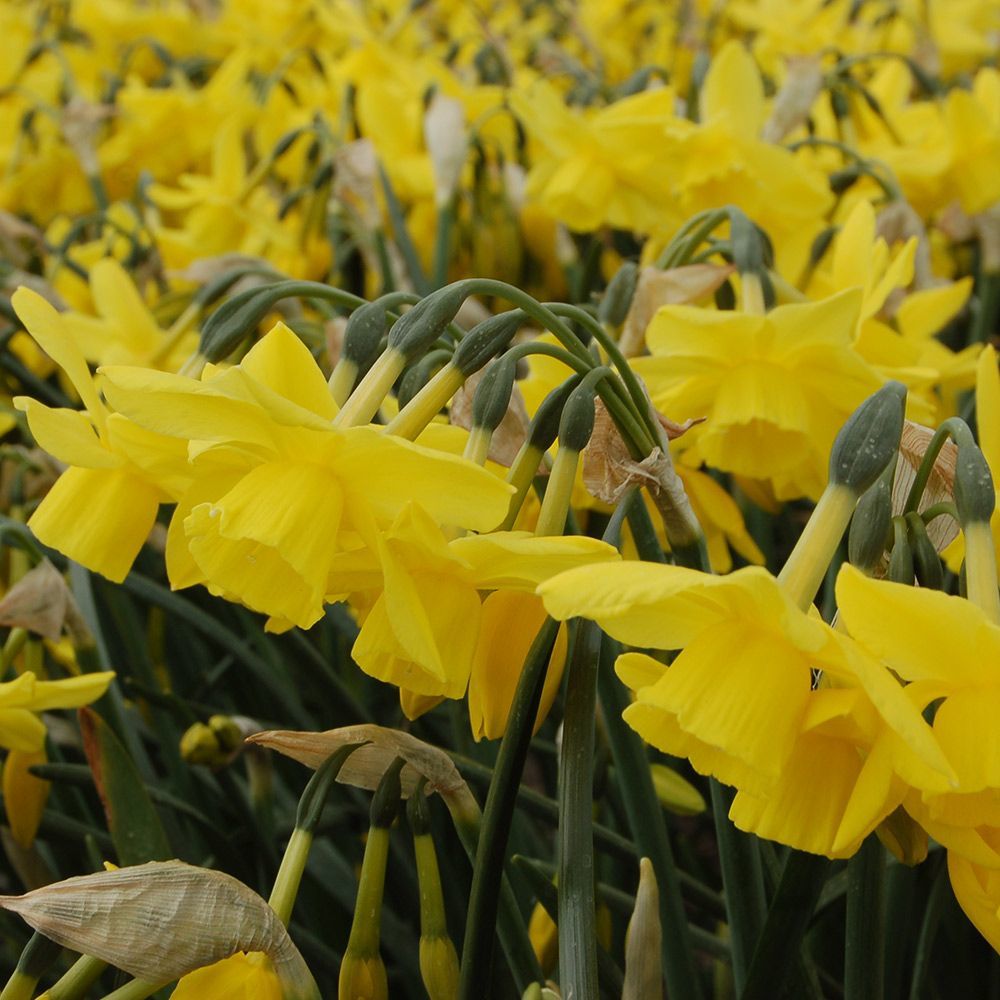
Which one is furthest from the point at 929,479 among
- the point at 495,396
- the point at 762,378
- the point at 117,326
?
the point at 117,326

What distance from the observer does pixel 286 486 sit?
2.75 feet

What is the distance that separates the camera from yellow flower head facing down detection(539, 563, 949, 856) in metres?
0.71

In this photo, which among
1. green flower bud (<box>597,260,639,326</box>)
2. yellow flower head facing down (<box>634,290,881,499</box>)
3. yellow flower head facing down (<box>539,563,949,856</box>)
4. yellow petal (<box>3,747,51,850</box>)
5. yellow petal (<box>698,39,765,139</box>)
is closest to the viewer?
yellow flower head facing down (<box>539,563,949,856</box>)

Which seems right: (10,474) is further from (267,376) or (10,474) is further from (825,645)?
(825,645)

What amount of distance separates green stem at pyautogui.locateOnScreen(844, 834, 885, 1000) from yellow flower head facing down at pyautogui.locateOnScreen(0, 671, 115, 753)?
69cm

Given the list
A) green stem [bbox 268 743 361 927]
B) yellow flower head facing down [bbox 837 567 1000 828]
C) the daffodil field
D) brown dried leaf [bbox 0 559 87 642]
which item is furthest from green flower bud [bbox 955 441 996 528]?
brown dried leaf [bbox 0 559 87 642]

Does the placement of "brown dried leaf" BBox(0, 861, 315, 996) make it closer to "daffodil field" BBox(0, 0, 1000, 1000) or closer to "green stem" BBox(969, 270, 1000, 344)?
"daffodil field" BBox(0, 0, 1000, 1000)

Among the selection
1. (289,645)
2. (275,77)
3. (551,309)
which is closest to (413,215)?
(275,77)

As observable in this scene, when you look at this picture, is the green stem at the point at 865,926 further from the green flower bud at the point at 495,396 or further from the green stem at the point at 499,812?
the green flower bud at the point at 495,396

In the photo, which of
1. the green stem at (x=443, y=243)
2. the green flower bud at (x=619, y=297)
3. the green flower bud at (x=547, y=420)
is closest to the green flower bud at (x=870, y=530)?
the green flower bud at (x=547, y=420)

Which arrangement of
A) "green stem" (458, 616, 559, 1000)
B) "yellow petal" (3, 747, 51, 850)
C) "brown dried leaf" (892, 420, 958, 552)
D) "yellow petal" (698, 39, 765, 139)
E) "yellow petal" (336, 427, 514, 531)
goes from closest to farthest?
"yellow petal" (336, 427, 514, 531) < "green stem" (458, 616, 559, 1000) < "brown dried leaf" (892, 420, 958, 552) < "yellow petal" (3, 747, 51, 850) < "yellow petal" (698, 39, 765, 139)

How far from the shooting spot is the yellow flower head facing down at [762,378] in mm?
1239

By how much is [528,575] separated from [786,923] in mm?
323

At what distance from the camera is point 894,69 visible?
278 cm
